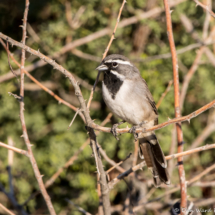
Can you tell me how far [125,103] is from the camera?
12.4ft

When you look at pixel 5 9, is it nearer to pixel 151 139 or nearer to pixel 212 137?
pixel 151 139

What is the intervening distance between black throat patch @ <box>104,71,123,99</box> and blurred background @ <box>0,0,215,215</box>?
4.55 feet

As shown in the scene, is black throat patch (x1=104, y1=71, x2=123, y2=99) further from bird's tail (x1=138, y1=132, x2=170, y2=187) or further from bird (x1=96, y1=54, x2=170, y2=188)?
bird's tail (x1=138, y1=132, x2=170, y2=187)

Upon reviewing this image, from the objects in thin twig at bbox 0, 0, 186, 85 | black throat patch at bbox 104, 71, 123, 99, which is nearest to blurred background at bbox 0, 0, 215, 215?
thin twig at bbox 0, 0, 186, 85

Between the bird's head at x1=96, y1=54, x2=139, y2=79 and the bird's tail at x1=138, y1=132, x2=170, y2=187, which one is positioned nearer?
the bird's tail at x1=138, y1=132, x2=170, y2=187

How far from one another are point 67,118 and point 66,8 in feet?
6.59

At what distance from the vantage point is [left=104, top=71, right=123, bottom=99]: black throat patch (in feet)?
12.5

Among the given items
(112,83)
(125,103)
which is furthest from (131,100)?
(112,83)

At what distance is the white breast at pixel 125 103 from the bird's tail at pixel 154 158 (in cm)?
30

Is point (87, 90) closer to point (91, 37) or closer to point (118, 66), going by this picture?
point (91, 37)

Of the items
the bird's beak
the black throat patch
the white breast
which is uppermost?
the bird's beak

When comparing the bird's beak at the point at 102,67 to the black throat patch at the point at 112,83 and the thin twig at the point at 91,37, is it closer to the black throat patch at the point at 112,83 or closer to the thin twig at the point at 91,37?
the black throat patch at the point at 112,83

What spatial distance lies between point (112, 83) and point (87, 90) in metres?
1.88

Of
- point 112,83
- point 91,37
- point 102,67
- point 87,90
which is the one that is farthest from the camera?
point 87,90
